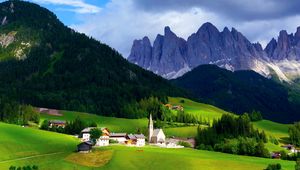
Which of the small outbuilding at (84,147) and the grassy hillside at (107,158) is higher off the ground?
the small outbuilding at (84,147)

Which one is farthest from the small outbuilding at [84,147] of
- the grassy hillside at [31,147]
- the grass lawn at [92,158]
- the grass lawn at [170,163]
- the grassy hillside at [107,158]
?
the grass lawn at [170,163]

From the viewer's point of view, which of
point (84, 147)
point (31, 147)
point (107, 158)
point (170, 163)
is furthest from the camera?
point (31, 147)

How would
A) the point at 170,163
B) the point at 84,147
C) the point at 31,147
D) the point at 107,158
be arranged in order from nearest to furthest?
the point at 170,163
the point at 107,158
the point at 84,147
the point at 31,147

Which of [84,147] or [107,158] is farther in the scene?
[84,147]

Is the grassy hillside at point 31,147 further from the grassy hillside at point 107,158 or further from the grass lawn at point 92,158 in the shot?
the grass lawn at point 92,158

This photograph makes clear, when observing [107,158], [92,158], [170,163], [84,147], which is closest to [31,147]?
[84,147]

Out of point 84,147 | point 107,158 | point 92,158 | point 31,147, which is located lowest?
point 92,158

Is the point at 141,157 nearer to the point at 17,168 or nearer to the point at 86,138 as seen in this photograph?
the point at 17,168

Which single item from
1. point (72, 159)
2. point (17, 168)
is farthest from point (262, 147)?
point (17, 168)

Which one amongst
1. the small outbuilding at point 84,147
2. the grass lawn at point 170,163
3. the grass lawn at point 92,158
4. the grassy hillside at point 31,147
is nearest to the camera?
the grass lawn at point 170,163

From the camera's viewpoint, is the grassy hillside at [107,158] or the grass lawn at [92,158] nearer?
the grassy hillside at [107,158]

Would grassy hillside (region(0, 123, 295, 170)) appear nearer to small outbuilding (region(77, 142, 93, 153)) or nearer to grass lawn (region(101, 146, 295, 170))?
grass lawn (region(101, 146, 295, 170))

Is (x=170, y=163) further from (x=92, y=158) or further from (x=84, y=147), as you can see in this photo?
(x=84, y=147)

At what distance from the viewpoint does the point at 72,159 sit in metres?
143
